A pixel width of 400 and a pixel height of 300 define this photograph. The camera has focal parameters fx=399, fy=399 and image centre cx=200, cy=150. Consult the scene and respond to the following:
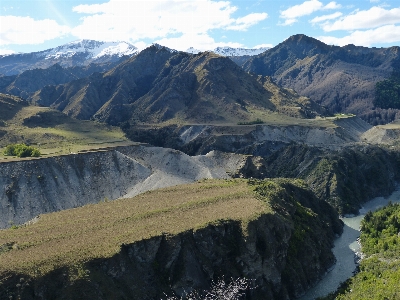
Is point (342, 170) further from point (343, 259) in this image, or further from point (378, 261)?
point (378, 261)

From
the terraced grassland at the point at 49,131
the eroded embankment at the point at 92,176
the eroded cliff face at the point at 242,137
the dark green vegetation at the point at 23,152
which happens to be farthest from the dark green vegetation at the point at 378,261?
the dark green vegetation at the point at 23,152

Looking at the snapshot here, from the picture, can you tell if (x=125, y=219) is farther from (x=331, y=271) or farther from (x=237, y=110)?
(x=237, y=110)

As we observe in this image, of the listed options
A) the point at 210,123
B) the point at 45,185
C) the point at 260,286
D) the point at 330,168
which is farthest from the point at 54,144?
the point at 260,286

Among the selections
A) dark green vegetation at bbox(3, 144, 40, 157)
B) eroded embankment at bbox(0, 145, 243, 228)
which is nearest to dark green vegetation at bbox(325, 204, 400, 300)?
eroded embankment at bbox(0, 145, 243, 228)

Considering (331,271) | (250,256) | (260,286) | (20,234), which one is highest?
(20,234)

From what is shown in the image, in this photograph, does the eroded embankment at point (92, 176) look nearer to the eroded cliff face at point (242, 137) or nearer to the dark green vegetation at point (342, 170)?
the dark green vegetation at point (342, 170)

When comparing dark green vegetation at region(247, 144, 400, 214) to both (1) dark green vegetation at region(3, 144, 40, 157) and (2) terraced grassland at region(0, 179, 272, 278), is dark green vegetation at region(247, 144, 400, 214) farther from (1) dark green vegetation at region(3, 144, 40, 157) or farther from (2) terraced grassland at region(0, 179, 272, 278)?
(1) dark green vegetation at region(3, 144, 40, 157)
